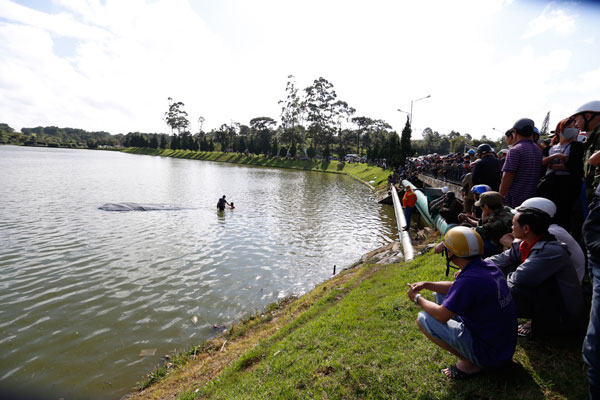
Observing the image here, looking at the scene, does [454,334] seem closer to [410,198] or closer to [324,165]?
[410,198]

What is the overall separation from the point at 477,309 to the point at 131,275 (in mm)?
11144

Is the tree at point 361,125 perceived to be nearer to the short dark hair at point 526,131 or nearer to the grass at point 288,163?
the grass at point 288,163

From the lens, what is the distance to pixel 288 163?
8012cm

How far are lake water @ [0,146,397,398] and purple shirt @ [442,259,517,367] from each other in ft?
21.5

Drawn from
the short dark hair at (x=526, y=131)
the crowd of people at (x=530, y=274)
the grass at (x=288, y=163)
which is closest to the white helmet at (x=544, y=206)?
the crowd of people at (x=530, y=274)

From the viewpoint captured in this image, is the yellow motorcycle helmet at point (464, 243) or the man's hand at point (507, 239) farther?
the man's hand at point (507, 239)

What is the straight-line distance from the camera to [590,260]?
274cm

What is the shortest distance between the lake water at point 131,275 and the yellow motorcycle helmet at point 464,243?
6.76 meters

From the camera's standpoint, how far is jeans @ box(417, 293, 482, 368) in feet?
10.7

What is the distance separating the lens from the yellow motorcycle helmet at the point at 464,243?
3176 millimetres

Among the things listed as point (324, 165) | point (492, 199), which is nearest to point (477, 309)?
point (492, 199)

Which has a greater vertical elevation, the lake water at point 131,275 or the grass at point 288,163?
the grass at point 288,163

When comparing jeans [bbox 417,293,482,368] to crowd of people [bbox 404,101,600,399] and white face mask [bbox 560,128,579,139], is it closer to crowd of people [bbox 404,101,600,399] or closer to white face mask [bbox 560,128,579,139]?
crowd of people [bbox 404,101,600,399]

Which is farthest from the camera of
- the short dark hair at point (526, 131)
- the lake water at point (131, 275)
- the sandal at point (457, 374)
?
the lake water at point (131, 275)
